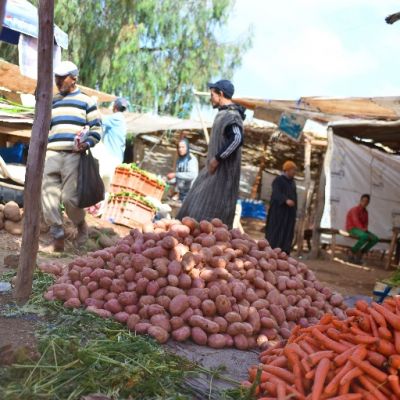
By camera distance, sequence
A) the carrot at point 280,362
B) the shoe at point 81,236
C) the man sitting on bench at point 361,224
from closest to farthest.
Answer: the carrot at point 280,362 → the shoe at point 81,236 → the man sitting on bench at point 361,224

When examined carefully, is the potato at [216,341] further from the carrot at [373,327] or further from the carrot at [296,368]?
the carrot at [373,327]

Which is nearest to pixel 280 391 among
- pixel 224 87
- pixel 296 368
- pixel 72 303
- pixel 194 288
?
pixel 296 368

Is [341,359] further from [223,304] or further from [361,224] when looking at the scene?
[361,224]

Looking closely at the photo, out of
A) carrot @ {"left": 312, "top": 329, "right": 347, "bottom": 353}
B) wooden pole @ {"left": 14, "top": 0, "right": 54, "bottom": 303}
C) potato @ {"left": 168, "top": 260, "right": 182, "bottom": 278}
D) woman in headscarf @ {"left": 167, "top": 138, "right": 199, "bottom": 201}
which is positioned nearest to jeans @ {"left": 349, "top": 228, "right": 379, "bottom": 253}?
woman in headscarf @ {"left": 167, "top": 138, "right": 199, "bottom": 201}

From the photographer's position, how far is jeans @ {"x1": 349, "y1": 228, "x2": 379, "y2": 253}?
38.8ft

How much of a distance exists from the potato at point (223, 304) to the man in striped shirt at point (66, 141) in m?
2.78

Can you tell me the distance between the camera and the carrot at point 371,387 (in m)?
2.26

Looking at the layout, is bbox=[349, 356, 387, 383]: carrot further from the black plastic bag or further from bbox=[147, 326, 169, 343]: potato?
the black plastic bag

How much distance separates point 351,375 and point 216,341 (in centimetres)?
104

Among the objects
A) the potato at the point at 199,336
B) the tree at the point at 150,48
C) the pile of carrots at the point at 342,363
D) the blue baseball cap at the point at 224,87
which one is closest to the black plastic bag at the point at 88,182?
the blue baseball cap at the point at 224,87

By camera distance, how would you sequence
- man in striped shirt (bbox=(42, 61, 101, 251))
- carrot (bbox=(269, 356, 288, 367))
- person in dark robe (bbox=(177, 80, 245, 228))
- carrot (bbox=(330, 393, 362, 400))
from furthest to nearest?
man in striped shirt (bbox=(42, 61, 101, 251)), person in dark robe (bbox=(177, 80, 245, 228)), carrot (bbox=(269, 356, 288, 367)), carrot (bbox=(330, 393, 362, 400))

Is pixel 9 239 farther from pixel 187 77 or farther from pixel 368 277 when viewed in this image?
pixel 187 77

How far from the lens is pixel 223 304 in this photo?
337cm

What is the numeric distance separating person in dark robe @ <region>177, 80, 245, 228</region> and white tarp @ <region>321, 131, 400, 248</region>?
5.74m
